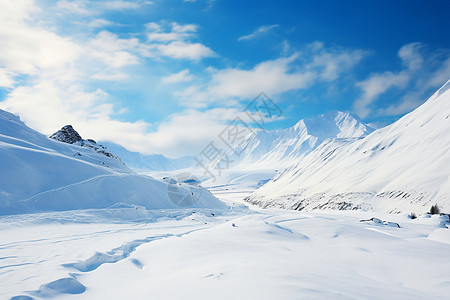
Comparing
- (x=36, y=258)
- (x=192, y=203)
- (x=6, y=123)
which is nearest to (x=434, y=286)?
(x=36, y=258)

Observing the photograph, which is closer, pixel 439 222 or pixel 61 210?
pixel 61 210

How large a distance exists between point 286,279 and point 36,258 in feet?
25.8

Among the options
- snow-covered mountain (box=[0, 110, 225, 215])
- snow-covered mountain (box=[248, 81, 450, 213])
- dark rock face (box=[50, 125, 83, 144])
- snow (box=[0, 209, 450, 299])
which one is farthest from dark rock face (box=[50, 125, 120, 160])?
snow-covered mountain (box=[248, 81, 450, 213])

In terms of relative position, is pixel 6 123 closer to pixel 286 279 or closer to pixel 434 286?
pixel 286 279

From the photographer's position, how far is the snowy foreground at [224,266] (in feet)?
17.2

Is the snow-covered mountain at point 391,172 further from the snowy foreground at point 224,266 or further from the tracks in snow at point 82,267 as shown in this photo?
the tracks in snow at point 82,267

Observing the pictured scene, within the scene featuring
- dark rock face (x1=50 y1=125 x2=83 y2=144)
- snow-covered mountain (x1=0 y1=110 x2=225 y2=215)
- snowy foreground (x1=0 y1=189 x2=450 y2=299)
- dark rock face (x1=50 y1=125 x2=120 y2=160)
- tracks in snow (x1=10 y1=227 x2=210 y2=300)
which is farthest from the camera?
dark rock face (x1=50 y1=125 x2=83 y2=144)

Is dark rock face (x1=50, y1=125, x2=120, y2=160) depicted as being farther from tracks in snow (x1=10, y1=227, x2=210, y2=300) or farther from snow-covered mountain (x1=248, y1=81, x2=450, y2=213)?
snow-covered mountain (x1=248, y1=81, x2=450, y2=213)

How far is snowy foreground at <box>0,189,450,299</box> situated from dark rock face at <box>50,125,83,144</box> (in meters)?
43.5

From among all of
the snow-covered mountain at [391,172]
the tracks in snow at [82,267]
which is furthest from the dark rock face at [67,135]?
the snow-covered mountain at [391,172]

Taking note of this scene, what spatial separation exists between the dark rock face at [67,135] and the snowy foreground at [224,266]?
43.5 meters

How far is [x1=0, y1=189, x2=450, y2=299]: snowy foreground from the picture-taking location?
5.24m

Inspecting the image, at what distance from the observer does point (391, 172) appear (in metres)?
76.9

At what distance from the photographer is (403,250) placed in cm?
1048
